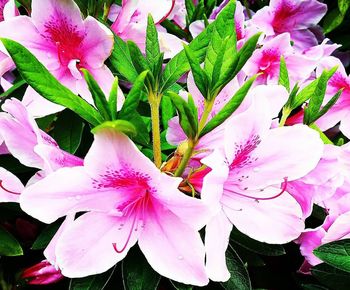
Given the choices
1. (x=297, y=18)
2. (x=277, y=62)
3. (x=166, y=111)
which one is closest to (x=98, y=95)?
(x=166, y=111)

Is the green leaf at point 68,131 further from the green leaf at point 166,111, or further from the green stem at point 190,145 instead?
the green stem at point 190,145

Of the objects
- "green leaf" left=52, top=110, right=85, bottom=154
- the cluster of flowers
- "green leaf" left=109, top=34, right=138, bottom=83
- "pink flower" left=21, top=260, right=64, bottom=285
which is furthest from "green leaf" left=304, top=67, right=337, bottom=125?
"pink flower" left=21, top=260, right=64, bottom=285

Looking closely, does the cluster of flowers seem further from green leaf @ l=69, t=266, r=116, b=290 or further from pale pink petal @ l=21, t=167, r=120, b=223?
green leaf @ l=69, t=266, r=116, b=290

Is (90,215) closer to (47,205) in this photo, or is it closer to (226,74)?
(47,205)

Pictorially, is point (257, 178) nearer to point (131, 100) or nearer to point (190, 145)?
point (190, 145)

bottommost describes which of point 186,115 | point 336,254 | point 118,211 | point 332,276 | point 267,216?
point 332,276

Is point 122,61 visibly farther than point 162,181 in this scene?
Yes
